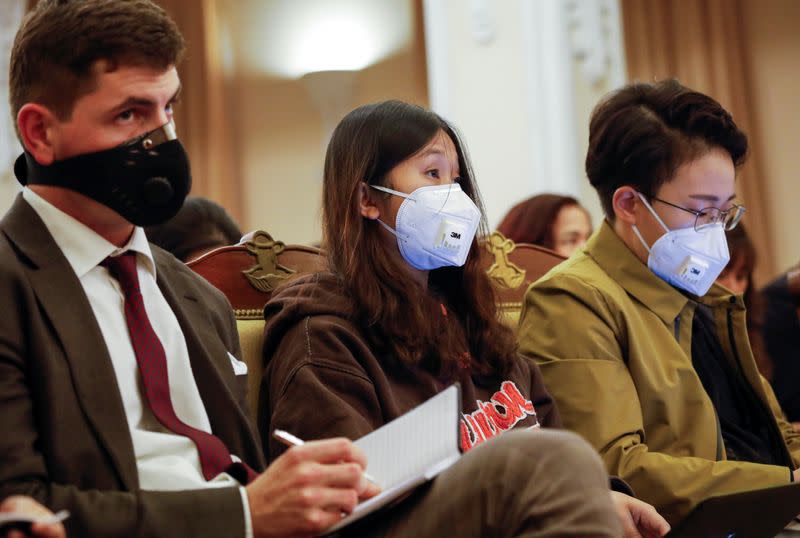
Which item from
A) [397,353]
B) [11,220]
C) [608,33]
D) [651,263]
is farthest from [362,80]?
[11,220]

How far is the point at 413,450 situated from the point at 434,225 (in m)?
0.71

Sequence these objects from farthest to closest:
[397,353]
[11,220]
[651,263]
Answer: [651,263]
[397,353]
[11,220]

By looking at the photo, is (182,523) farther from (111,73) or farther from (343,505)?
(111,73)

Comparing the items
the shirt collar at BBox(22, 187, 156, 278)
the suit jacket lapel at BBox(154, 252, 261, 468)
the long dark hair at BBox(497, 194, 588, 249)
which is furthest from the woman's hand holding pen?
the long dark hair at BBox(497, 194, 588, 249)

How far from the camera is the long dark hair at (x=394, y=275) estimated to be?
1907 millimetres

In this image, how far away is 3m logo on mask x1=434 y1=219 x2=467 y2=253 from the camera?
2.03 meters

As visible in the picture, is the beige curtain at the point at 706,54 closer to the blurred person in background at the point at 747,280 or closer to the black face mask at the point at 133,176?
the blurred person in background at the point at 747,280

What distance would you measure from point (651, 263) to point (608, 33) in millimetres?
2985

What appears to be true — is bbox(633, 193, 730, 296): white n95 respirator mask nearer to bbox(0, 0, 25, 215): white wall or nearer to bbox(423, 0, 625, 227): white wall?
bbox(423, 0, 625, 227): white wall

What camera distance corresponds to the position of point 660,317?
2.36 m

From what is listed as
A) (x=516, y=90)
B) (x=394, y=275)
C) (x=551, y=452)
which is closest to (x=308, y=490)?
(x=551, y=452)

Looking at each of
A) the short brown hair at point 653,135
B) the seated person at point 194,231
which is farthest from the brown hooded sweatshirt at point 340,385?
the seated person at point 194,231

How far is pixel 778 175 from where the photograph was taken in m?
5.16

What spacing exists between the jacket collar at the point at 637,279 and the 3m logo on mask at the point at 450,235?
19.7 inches
